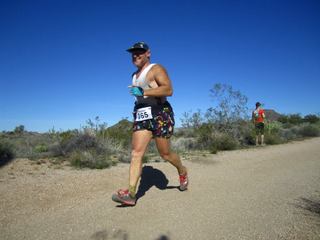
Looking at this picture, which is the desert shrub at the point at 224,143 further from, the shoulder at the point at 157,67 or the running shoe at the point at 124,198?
the running shoe at the point at 124,198

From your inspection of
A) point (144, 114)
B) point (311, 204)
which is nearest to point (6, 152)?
point (144, 114)

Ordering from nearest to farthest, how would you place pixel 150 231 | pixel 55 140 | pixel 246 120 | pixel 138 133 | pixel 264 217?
pixel 150 231 < pixel 264 217 < pixel 138 133 < pixel 55 140 < pixel 246 120

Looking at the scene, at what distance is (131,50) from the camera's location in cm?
502

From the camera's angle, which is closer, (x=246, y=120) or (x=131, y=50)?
(x=131, y=50)

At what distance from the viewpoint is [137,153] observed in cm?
486

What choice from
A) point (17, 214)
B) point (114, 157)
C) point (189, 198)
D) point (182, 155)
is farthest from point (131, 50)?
point (182, 155)

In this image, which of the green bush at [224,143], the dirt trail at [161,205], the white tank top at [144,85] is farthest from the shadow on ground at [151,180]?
the green bush at [224,143]

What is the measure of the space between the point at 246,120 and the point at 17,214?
13.5 metres

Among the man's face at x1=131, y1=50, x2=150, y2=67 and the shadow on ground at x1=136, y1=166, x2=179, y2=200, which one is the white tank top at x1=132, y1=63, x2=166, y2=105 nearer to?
the man's face at x1=131, y1=50, x2=150, y2=67

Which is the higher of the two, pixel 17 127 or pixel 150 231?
pixel 17 127

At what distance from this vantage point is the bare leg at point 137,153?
4797 mm

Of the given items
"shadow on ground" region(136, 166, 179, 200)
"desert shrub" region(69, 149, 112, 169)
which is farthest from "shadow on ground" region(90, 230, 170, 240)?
"desert shrub" region(69, 149, 112, 169)

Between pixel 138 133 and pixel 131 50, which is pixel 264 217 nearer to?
pixel 138 133

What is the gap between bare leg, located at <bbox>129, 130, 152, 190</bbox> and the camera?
4.80 metres
